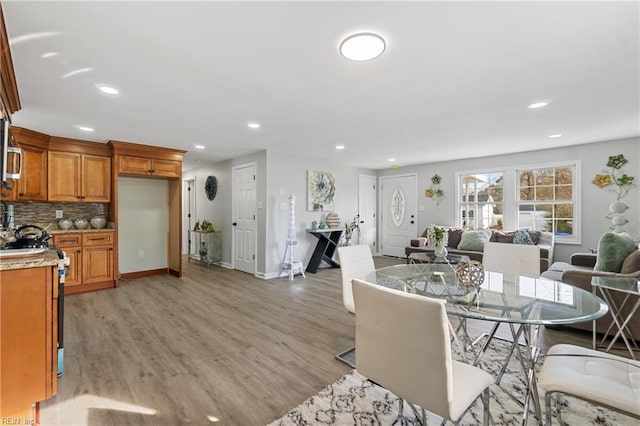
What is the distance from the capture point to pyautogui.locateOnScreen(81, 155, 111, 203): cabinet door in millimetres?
4457

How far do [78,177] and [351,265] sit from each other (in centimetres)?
444

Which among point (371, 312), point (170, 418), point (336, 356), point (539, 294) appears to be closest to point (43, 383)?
point (170, 418)

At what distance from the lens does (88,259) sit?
427cm

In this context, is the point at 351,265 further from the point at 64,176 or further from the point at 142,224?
the point at 64,176

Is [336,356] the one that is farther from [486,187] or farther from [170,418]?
[486,187]

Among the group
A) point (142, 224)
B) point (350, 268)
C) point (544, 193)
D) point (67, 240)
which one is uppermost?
point (544, 193)

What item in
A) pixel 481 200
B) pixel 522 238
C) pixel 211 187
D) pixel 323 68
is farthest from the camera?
pixel 211 187

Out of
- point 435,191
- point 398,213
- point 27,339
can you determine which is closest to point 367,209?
point 398,213

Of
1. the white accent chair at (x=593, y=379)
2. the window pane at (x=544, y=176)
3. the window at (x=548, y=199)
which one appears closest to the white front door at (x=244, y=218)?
the white accent chair at (x=593, y=379)

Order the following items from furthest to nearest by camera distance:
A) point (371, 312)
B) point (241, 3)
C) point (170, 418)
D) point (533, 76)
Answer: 1. point (533, 76)
2. point (170, 418)
3. point (241, 3)
4. point (371, 312)

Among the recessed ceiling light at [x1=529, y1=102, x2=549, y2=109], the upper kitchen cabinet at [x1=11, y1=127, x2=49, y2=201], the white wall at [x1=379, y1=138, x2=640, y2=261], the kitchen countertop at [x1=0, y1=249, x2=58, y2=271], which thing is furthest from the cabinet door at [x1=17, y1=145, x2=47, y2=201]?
the white wall at [x1=379, y1=138, x2=640, y2=261]

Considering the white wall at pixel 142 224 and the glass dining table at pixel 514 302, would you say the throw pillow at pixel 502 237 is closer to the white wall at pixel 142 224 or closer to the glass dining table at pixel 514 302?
the glass dining table at pixel 514 302

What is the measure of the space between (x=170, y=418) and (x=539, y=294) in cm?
246

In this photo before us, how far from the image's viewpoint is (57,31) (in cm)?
174
